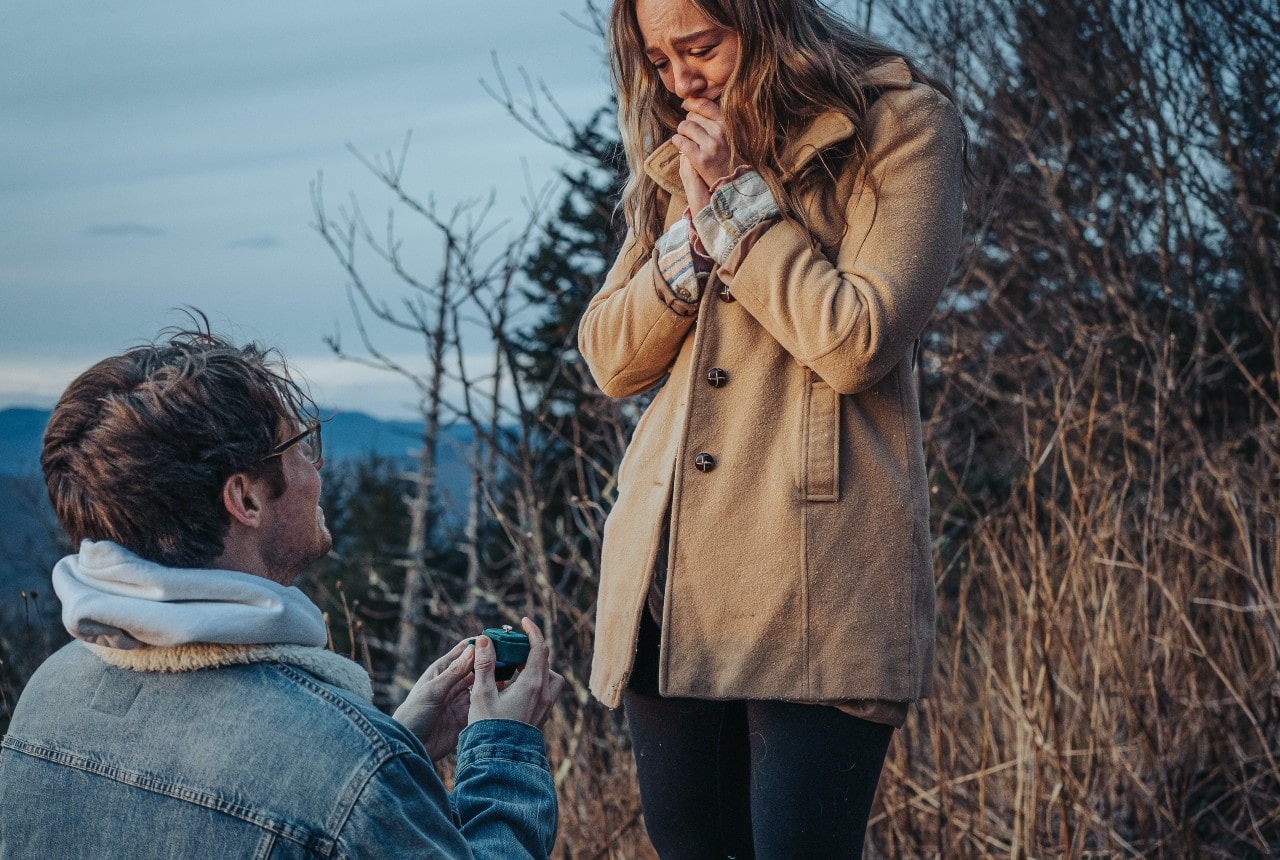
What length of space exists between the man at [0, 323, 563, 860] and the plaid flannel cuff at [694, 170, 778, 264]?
2.07 ft

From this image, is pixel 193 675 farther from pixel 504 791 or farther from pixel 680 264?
pixel 680 264

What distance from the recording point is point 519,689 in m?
1.64

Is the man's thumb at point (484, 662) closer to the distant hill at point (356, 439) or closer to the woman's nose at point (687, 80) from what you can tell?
the distant hill at point (356, 439)

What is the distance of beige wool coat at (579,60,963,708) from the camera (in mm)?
1634

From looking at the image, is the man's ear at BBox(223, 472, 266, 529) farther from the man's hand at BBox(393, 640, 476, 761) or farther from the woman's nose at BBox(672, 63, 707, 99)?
the woman's nose at BBox(672, 63, 707, 99)

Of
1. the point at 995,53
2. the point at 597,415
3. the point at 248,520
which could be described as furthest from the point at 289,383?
the point at 995,53

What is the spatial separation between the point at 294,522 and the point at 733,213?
2.37ft

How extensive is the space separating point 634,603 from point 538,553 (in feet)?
5.73

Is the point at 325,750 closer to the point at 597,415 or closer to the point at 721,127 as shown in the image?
the point at 721,127

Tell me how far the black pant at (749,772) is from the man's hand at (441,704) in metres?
0.25

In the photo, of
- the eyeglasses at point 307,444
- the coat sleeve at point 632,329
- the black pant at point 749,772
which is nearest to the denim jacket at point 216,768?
the eyeglasses at point 307,444

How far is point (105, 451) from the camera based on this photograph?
1.35 metres

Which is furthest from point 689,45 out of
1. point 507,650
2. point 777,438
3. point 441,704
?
point 441,704

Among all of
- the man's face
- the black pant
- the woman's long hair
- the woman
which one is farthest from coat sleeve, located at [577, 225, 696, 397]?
the man's face
